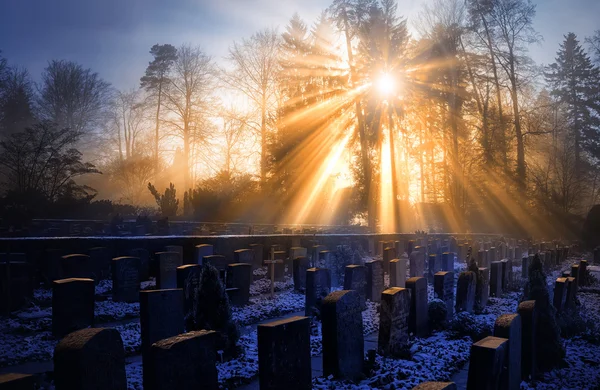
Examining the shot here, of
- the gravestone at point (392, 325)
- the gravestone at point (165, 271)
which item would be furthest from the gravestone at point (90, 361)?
the gravestone at point (165, 271)

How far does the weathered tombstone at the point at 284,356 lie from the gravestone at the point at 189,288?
2.32 m

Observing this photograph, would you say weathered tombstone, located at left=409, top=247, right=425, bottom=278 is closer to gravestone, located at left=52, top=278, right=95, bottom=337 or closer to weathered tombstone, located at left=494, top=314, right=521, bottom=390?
weathered tombstone, located at left=494, top=314, right=521, bottom=390

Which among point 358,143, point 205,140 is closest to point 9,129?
point 205,140

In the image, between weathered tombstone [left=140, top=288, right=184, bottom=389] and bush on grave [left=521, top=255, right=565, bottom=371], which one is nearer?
weathered tombstone [left=140, top=288, right=184, bottom=389]

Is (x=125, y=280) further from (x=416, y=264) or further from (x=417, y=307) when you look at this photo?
(x=416, y=264)

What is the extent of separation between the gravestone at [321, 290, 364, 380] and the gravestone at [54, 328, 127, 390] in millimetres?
2360

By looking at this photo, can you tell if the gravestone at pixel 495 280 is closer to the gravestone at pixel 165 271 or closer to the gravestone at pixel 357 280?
the gravestone at pixel 357 280

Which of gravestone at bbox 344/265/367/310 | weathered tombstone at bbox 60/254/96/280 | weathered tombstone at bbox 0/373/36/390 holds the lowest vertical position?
gravestone at bbox 344/265/367/310

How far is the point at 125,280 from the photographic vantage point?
9578mm

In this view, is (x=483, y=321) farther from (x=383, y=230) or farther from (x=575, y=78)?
(x=575, y=78)

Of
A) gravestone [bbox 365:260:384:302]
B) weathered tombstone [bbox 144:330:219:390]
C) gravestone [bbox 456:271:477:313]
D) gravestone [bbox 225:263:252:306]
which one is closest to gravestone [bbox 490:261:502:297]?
gravestone [bbox 456:271:477:313]

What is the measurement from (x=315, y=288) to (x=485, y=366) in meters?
4.48

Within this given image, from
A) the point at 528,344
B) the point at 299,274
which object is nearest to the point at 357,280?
the point at 299,274

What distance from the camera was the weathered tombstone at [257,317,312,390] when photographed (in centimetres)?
432
